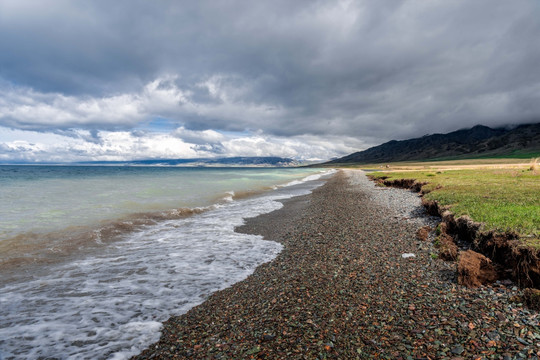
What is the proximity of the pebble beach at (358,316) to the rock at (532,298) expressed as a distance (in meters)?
0.18

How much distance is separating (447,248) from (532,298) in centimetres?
385

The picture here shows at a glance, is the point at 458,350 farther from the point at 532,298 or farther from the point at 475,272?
the point at 475,272

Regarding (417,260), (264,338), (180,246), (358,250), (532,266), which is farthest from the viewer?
(180,246)

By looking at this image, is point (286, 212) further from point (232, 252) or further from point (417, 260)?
point (417, 260)

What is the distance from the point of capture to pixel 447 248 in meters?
9.45

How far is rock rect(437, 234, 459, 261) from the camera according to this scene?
→ 351 inches

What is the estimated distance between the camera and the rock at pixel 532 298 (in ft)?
18.2

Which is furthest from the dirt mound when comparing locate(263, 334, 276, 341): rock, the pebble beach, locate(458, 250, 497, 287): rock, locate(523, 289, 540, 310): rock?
locate(263, 334, 276, 341): rock

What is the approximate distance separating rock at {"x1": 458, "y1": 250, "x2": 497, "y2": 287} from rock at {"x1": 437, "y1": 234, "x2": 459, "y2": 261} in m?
1.38

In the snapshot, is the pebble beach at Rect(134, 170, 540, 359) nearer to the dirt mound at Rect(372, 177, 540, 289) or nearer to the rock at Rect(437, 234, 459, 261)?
the rock at Rect(437, 234, 459, 261)

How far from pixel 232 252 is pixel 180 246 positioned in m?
3.46

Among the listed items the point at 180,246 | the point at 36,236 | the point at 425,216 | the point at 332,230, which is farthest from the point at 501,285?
the point at 36,236

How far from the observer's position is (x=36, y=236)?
51.6ft

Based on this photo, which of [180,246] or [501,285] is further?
[180,246]
